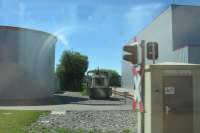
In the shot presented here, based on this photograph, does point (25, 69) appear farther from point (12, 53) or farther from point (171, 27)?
point (171, 27)

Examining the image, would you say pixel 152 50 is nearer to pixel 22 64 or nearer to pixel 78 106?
pixel 78 106

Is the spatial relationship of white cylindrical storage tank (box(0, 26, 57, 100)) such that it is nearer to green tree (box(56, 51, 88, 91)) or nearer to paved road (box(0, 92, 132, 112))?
paved road (box(0, 92, 132, 112))

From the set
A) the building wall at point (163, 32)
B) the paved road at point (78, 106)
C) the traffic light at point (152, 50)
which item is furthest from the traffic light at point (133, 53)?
the building wall at point (163, 32)

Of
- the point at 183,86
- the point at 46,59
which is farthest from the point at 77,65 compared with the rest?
the point at 183,86

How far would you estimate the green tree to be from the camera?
8000 centimetres

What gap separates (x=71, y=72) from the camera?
8056cm

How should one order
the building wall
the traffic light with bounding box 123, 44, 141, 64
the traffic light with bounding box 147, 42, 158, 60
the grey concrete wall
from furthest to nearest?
the building wall < the grey concrete wall < the traffic light with bounding box 123, 44, 141, 64 < the traffic light with bounding box 147, 42, 158, 60

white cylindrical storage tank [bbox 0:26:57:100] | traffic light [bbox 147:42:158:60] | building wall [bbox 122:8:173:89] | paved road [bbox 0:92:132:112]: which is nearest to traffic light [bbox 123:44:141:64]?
traffic light [bbox 147:42:158:60]

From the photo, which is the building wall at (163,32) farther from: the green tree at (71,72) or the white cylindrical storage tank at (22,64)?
the green tree at (71,72)

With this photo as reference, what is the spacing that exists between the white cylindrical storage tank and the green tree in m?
38.5

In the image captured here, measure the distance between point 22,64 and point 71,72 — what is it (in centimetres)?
4184

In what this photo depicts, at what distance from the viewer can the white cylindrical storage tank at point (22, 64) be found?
125 ft

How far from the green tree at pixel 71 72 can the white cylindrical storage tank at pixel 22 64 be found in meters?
38.5

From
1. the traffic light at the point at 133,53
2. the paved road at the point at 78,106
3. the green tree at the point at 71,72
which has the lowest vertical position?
the paved road at the point at 78,106
